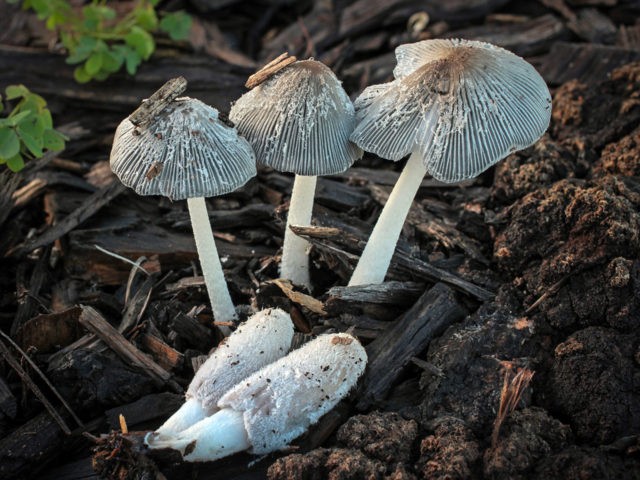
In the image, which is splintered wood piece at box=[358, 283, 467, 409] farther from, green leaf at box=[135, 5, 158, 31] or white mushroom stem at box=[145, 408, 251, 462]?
green leaf at box=[135, 5, 158, 31]

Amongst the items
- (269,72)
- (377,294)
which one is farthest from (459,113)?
(377,294)

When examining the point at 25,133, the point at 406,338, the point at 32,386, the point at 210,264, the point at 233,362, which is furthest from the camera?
the point at 25,133

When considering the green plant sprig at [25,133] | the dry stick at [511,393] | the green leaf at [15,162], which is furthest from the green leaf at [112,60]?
the dry stick at [511,393]

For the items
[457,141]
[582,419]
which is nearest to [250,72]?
[457,141]

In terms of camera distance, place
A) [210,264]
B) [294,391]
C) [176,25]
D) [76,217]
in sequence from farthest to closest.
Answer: [176,25]
[76,217]
[210,264]
[294,391]

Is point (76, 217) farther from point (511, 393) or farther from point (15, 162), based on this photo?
point (511, 393)
